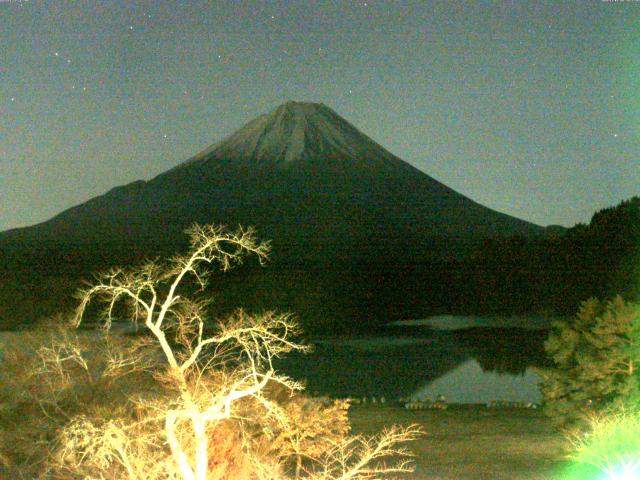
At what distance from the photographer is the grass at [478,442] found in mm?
12406

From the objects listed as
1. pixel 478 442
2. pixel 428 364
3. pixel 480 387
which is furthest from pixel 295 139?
pixel 478 442

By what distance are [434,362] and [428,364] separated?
530mm

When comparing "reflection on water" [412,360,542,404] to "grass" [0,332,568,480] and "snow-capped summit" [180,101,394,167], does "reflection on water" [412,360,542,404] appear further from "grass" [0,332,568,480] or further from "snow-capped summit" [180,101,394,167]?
"snow-capped summit" [180,101,394,167]

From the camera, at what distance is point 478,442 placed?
15.4 m

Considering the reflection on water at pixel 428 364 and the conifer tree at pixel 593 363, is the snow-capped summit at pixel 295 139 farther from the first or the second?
the conifer tree at pixel 593 363

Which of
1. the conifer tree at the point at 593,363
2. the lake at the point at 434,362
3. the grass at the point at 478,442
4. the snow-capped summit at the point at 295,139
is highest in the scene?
the snow-capped summit at the point at 295,139

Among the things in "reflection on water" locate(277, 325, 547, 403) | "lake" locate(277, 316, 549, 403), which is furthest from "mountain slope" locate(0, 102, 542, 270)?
"reflection on water" locate(277, 325, 547, 403)

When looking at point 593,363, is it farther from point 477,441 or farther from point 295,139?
point 295,139

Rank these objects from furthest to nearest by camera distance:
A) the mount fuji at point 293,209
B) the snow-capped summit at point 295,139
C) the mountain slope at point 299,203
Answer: the snow-capped summit at point 295,139 → the mountain slope at point 299,203 → the mount fuji at point 293,209

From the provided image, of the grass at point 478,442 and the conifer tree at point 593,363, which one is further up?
the conifer tree at point 593,363

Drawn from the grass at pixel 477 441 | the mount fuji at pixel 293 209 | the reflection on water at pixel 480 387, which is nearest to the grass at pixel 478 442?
the grass at pixel 477 441

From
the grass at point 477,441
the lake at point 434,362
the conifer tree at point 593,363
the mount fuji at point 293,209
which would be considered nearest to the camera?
the grass at point 477,441

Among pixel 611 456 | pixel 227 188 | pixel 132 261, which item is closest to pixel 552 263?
pixel 132 261

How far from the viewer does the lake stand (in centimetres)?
2992
